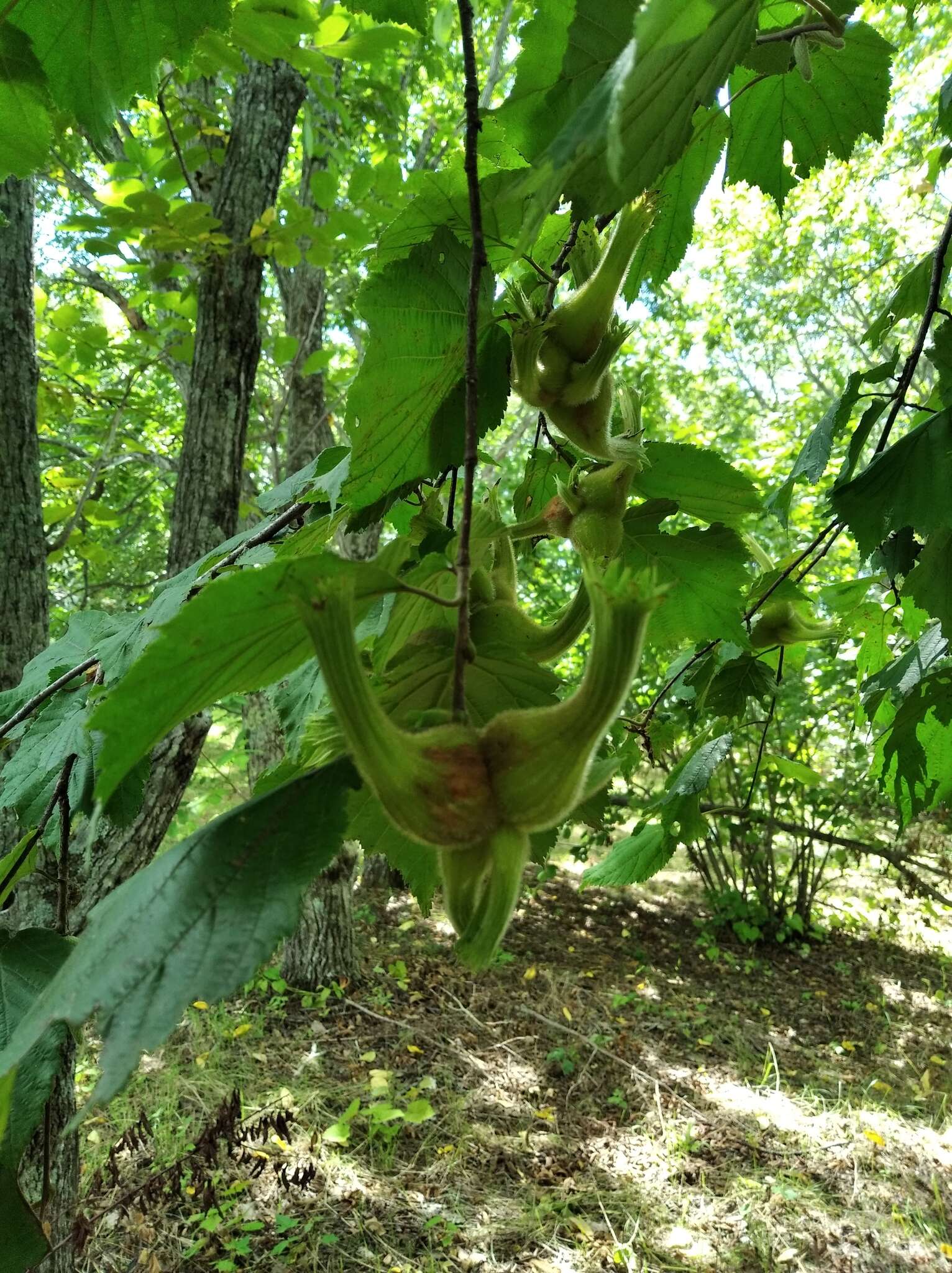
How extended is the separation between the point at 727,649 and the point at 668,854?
47 centimetres

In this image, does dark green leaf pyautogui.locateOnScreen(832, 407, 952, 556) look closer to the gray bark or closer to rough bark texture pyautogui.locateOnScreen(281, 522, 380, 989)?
rough bark texture pyautogui.locateOnScreen(281, 522, 380, 989)

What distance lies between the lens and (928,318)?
3.92 ft

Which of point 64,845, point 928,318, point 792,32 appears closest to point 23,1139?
point 64,845

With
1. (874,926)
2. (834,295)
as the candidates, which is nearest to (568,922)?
(874,926)

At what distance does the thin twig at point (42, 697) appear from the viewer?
3.58ft

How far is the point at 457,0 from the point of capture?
579 millimetres

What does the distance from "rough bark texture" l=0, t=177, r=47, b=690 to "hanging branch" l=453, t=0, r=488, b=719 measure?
2048 millimetres

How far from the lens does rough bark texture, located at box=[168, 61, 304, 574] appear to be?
2.68 meters

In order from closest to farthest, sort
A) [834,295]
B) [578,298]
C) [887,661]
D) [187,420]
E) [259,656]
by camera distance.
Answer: [259,656], [578,298], [887,661], [187,420], [834,295]

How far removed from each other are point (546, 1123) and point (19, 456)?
3323 mm

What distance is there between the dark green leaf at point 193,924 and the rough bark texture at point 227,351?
2229 mm

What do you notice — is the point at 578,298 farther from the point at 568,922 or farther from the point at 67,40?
the point at 568,922

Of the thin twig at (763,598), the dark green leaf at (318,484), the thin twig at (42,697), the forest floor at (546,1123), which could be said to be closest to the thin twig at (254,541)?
the dark green leaf at (318,484)

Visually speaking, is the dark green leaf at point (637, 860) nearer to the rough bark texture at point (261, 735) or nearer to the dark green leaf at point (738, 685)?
the dark green leaf at point (738, 685)
